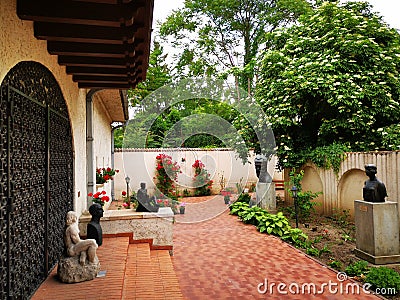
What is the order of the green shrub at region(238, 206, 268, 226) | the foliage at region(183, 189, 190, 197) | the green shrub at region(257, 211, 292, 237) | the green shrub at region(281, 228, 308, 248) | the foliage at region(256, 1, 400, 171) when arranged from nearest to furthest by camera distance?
the green shrub at region(281, 228, 308, 248)
the green shrub at region(257, 211, 292, 237)
the green shrub at region(238, 206, 268, 226)
the foliage at region(256, 1, 400, 171)
the foliage at region(183, 189, 190, 197)

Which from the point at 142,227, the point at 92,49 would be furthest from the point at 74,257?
the point at 92,49

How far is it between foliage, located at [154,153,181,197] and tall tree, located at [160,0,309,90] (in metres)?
6.49

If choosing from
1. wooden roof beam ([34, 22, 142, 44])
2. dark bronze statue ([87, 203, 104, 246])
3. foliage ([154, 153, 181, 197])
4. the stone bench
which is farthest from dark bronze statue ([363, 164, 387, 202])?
foliage ([154, 153, 181, 197])

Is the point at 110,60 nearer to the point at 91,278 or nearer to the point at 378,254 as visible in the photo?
the point at 91,278

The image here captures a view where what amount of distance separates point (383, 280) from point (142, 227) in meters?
3.26

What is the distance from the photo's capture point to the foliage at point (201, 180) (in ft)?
41.9

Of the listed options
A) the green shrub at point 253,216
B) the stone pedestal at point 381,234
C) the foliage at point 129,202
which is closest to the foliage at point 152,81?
the foliage at point 129,202

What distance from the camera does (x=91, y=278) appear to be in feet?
9.90

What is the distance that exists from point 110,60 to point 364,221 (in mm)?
4388

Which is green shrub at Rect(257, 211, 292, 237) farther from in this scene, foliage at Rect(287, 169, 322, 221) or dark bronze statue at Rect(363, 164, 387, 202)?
dark bronze statue at Rect(363, 164, 387, 202)

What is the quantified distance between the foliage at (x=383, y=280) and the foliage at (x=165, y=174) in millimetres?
8708

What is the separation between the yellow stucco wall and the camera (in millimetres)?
2010

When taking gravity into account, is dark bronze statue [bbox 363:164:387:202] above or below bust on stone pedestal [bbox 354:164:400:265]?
above

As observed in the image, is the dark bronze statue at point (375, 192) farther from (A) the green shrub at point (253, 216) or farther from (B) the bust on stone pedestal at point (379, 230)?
(A) the green shrub at point (253, 216)
